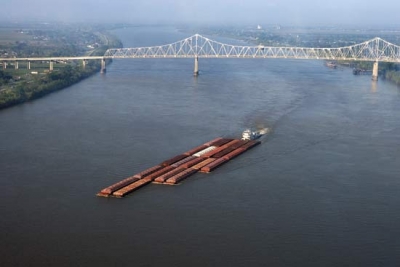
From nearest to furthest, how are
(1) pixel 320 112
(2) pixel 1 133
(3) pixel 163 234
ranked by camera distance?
1. (3) pixel 163 234
2. (2) pixel 1 133
3. (1) pixel 320 112

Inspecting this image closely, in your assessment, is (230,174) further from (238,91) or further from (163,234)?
(238,91)

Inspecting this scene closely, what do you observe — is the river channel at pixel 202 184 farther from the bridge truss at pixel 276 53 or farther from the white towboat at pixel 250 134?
the bridge truss at pixel 276 53

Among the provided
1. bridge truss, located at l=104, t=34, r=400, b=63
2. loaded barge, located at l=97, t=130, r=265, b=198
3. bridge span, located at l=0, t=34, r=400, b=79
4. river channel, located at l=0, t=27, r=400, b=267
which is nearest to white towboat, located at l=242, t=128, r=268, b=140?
loaded barge, located at l=97, t=130, r=265, b=198

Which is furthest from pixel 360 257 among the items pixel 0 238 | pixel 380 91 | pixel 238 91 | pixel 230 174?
pixel 380 91

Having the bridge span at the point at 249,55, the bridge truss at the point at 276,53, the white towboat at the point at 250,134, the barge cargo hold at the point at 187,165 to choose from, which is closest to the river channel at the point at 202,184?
the barge cargo hold at the point at 187,165

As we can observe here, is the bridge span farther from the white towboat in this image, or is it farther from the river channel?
the white towboat

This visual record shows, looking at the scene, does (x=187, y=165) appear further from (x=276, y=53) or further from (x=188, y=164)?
(x=276, y=53)

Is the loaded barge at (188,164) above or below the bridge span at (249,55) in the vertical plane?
below
